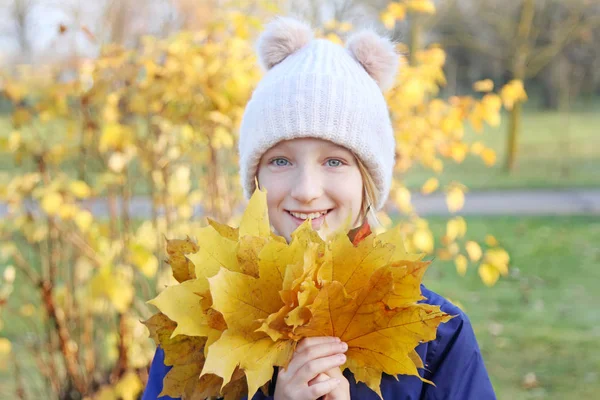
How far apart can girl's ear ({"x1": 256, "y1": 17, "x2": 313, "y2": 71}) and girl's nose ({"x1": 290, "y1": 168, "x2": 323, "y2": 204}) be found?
1.52ft

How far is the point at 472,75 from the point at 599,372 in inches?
907

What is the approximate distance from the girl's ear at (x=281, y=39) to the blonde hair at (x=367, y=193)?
0.42m

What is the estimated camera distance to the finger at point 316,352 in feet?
3.92

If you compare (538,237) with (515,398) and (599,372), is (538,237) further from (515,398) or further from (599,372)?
(515,398)

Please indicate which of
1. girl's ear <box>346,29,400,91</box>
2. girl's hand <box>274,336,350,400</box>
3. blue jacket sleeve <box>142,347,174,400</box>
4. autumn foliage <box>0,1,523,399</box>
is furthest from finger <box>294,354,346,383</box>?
autumn foliage <box>0,1,523,399</box>

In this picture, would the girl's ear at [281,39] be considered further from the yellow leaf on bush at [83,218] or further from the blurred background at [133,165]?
the yellow leaf on bush at [83,218]

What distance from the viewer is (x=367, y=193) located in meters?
1.72

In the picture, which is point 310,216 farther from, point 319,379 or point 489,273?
point 489,273

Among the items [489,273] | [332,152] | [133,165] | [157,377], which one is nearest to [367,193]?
[332,152]

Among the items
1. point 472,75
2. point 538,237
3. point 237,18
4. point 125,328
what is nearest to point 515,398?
point 125,328

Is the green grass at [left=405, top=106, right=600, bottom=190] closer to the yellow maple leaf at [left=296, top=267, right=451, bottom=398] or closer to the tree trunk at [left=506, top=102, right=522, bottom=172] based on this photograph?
the tree trunk at [left=506, top=102, right=522, bottom=172]

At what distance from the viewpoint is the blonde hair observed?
5.48 feet

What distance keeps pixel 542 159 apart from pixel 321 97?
16.3 m

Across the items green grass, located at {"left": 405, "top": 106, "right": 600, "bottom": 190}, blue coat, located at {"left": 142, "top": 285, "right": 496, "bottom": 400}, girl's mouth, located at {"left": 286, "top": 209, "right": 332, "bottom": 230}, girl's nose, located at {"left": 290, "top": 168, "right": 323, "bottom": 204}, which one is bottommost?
green grass, located at {"left": 405, "top": 106, "right": 600, "bottom": 190}
